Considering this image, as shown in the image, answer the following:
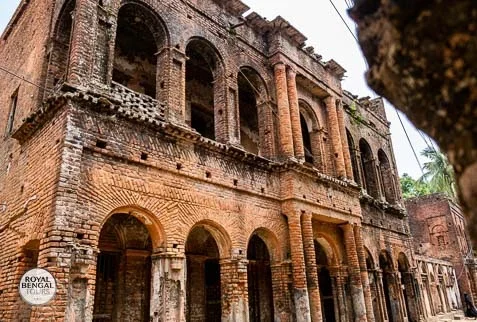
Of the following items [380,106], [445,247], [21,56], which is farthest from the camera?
[445,247]

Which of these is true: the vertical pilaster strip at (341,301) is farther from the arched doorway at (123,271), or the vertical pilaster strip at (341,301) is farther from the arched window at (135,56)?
the arched window at (135,56)

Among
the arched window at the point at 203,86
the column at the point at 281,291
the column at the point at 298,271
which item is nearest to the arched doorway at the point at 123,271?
the column at the point at 281,291

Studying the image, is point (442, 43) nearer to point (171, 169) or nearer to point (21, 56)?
point (171, 169)

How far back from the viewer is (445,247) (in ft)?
96.6

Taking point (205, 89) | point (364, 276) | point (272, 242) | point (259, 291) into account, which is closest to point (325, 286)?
point (364, 276)

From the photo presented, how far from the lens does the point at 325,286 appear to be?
50.5 feet

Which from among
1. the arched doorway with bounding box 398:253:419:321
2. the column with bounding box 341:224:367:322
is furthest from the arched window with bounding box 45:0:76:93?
the arched doorway with bounding box 398:253:419:321

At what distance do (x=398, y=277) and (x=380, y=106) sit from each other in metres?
10.2

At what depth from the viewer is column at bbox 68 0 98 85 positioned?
7555 millimetres

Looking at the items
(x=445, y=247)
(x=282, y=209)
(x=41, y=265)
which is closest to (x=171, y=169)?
(x=41, y=265)

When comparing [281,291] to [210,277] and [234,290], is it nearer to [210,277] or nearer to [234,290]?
[234,290]

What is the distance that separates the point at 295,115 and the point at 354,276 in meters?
6.05

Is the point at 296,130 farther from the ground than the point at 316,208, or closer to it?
farther from the ground

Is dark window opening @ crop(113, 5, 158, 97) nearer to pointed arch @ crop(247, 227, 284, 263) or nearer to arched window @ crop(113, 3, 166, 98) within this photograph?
arched window @ crop(113, 3, 166, 98)
